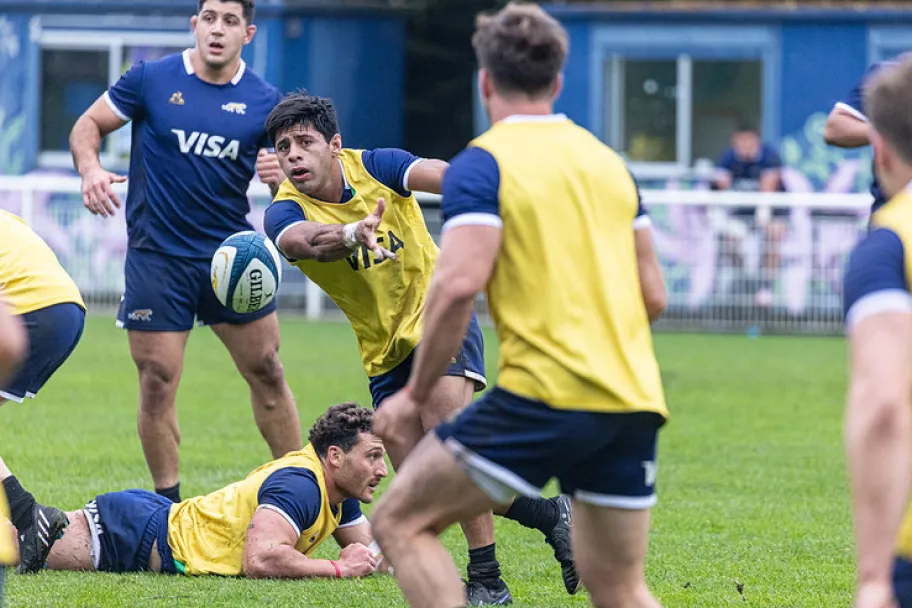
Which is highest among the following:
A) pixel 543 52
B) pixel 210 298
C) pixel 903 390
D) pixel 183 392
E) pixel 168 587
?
pixel 543 52

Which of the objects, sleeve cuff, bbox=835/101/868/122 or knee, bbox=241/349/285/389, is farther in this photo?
knee, bbox=241/349/285/389

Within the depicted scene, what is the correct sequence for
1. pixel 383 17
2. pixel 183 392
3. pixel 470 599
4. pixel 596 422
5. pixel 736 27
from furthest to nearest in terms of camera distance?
pixel 383 17 → pixel 736 27 → pixel 183 392 → pixel 470 599 → pixel 596 422

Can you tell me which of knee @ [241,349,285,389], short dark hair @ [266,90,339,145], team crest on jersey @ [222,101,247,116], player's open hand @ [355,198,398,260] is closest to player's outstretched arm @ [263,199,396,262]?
player's open hand @ [355,198,398,260]

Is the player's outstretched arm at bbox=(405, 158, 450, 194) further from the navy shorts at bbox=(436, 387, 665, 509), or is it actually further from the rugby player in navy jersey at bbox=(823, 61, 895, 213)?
the navy shorts at bbox=(436, 387, 665, 509)

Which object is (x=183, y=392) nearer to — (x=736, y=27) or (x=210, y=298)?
(x=210, y=298)

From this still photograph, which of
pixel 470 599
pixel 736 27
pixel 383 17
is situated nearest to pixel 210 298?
pixel 470 599

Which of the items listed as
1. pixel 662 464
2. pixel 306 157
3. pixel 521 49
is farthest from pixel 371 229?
pixel 662 464

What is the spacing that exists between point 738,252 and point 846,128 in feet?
40.0

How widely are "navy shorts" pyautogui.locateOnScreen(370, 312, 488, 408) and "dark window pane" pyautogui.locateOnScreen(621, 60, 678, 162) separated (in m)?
14.4

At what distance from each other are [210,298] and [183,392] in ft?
16.3

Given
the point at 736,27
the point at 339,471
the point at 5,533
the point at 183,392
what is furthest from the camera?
the point at 736,27

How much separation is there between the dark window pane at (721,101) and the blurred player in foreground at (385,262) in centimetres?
1459

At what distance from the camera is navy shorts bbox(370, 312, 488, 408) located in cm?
609

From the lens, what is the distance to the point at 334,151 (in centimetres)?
607
